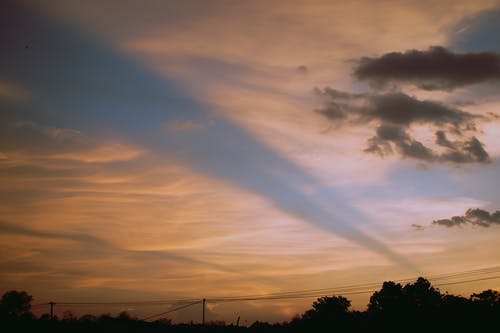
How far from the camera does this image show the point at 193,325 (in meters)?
69.6

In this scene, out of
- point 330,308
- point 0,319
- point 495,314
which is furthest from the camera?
point 330,308

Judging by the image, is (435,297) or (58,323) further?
(435,297)

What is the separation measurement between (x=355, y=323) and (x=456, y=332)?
12.9 metres

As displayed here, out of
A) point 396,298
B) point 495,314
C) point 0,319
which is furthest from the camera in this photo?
point 396,298

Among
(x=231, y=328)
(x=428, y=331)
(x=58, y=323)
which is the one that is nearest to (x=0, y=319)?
(x=58, y=323)

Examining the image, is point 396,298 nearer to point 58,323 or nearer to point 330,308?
point 330,308

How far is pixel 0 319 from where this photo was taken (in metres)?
57.0

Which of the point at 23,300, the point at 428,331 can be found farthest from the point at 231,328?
the point at 23,300

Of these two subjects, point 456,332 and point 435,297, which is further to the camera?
point 435,297

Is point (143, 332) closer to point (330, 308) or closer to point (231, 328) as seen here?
point (231, 328)

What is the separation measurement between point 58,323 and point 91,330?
4091 millimetres

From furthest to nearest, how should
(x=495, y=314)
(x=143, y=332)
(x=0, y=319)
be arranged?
(x=495, y=314) → (x=143, y=332) → (x=0, y=319)

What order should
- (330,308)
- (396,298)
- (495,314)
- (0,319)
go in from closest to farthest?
(0,319)
(495,314)
(396,298)
(330,308)

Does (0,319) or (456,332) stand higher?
(0,319)
